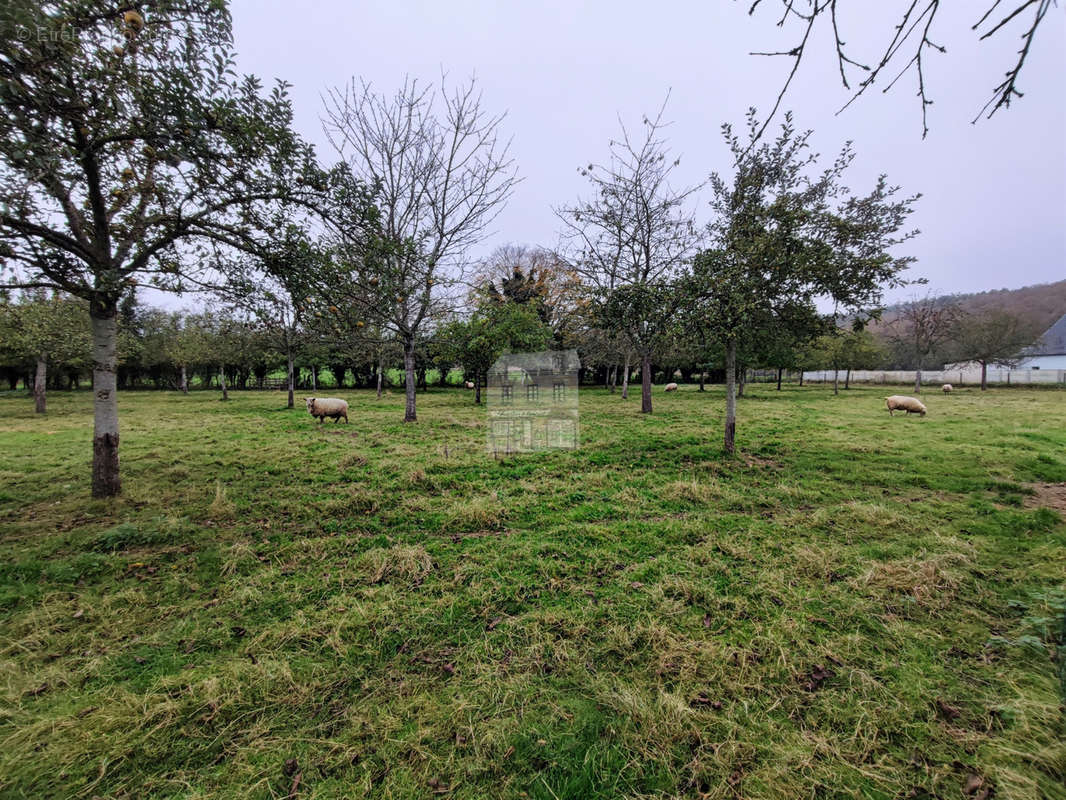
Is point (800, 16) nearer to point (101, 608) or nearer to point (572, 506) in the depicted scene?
point (572, 506)

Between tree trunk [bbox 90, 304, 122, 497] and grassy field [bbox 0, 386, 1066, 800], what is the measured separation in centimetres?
41

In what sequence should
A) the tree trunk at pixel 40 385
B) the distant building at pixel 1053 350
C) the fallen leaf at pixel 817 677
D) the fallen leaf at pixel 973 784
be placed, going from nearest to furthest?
the fallen leaf at pixel 973 784 < the fallen leaf at pixel 817 677 < the tree trunk at pixel 40 385 < the distant building at pixel 1053 350

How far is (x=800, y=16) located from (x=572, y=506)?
5.20 m

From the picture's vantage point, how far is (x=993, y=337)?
89.9 ft

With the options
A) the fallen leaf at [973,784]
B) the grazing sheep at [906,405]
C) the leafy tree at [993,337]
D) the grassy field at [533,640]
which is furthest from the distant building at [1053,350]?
the fallen leaf at [973,784]

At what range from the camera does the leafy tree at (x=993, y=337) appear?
2741 centimetres

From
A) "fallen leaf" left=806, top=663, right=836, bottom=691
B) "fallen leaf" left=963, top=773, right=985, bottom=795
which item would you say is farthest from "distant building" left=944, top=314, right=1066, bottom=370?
"fallen leaf" left=963, top=773, right=985, bottom=795

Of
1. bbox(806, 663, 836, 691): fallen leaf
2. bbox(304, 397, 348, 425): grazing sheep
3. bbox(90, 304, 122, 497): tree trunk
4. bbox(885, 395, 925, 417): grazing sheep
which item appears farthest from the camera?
bbox(885, 395, 925, 417): grazing sheep

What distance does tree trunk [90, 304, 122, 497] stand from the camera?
210 inches

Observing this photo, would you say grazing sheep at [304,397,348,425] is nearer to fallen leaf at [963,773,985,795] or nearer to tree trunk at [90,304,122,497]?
tree trunk at [90,304,122,497]

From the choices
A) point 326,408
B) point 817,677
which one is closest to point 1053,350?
point 817,677

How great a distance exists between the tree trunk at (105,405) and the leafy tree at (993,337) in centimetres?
4324

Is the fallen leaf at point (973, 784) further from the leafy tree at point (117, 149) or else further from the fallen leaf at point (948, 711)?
the leafy tree at point (117, 149)

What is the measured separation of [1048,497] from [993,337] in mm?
34316
